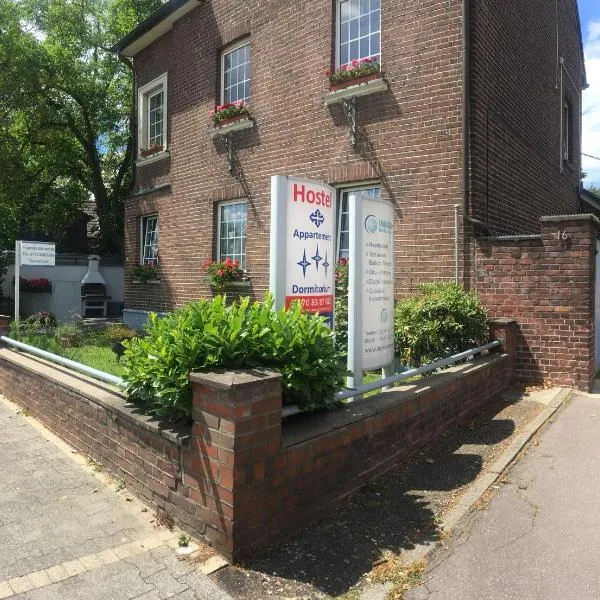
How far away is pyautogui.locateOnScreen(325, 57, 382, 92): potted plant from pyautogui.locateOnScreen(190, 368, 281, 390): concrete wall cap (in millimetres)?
6277

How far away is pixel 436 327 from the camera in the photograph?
6277mm

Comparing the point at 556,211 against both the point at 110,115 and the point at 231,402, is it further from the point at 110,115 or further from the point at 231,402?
the point at 110,115

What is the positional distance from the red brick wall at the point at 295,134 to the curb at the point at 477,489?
2.60 meters

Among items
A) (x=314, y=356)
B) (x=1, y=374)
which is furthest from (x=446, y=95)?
(x=1, y=374)

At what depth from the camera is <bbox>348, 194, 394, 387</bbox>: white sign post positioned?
15.8 ft

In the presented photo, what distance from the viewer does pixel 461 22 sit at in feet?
24.6

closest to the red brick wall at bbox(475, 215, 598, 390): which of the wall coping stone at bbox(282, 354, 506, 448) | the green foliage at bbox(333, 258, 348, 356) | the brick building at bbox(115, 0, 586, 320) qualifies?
the brick building at bbox(115, 0, 586, 320)

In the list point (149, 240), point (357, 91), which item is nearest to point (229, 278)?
point (357, 91)

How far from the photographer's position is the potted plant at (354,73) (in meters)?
8.25

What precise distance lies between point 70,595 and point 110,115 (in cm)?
2052

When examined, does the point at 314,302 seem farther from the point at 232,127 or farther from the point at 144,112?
the point at 144,112

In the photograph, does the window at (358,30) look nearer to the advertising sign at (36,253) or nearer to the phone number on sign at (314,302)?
the phone number on sign at (314,302)

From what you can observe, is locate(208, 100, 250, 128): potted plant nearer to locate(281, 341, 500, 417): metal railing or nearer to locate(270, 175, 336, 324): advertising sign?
locate(270, 175, 336, 324): advertising sign

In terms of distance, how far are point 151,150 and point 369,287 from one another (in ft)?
31.4
